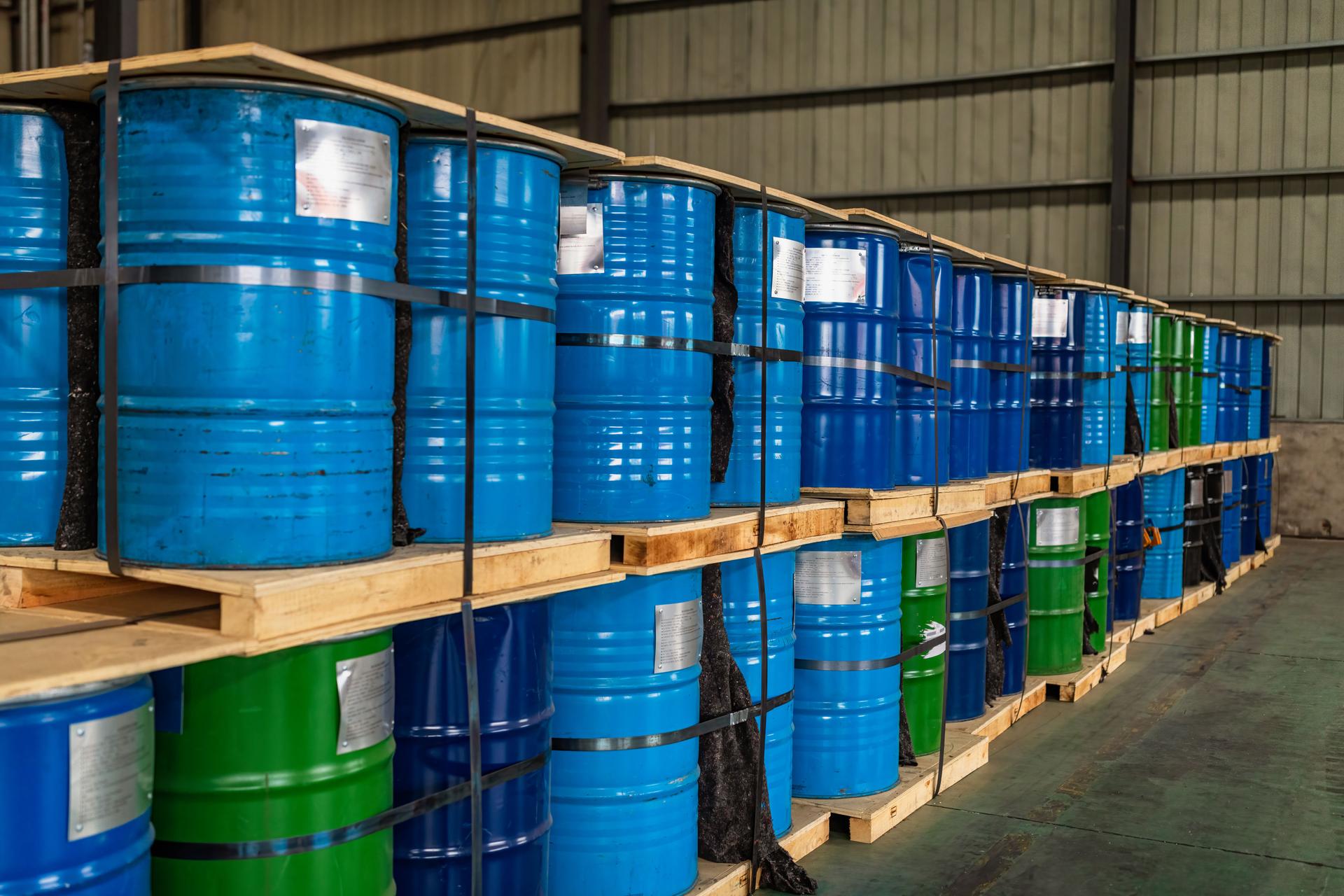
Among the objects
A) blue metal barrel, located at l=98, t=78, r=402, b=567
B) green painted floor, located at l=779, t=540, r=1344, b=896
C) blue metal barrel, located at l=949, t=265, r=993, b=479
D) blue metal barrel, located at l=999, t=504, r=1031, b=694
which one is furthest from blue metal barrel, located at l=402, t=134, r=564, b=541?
blue metal barrel, located at l=999, t=504, r=1031, b=694

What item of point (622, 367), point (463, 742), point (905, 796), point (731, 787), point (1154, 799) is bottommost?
point (1154, 799)

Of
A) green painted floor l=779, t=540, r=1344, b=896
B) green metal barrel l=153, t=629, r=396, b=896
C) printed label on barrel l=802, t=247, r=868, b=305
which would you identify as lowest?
green painted floor l=779, t=540, r=1344, b=896

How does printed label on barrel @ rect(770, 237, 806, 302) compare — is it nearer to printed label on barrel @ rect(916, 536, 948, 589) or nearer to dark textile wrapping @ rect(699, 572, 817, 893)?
dark textile wrapping @ rect(699, 572, 817, 893)

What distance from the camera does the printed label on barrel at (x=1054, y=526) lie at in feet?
22.5

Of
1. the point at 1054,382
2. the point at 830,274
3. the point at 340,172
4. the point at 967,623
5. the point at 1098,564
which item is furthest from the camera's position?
the point at 1098,564

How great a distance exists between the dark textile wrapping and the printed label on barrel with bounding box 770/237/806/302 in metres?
0.94

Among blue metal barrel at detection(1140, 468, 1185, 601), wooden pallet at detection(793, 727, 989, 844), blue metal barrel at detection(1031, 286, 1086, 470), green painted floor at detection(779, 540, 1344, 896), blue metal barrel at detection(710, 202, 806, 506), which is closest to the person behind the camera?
blue metal barrel at detection(710, 202, 806, 506)

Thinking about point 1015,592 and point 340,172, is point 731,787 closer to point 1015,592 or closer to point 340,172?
point 340,172

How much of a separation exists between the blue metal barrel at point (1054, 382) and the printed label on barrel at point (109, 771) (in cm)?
557

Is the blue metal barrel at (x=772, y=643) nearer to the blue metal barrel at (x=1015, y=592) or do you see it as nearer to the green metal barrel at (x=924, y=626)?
the green metal barrel at (x=924, y=626)

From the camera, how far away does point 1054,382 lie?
23.5 feet

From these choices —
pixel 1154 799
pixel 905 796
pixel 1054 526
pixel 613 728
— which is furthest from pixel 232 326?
pixel 1054 526

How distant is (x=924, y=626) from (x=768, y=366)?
1.60m

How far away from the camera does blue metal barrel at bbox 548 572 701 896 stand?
3531mm
